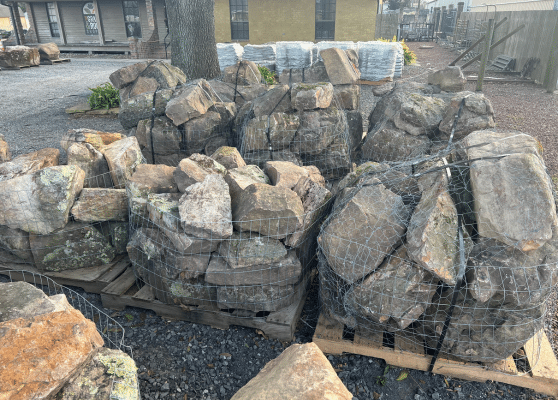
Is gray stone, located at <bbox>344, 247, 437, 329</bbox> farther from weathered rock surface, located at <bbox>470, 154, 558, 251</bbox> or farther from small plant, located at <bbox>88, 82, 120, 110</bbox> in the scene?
small plant, located at <bbox>88, 82, 120, 110</bbox>

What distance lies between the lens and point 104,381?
2.10 meters

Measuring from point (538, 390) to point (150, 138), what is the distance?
5088 millimetres

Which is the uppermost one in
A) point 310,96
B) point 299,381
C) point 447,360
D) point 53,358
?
point 310,96

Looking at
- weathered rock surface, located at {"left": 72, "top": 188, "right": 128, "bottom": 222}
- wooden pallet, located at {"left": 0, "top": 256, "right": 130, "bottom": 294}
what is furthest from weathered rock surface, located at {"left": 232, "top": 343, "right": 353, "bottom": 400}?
weathered rock surface, located at {"left": 72, "top": 188, "right": 128, "bottom": 222}

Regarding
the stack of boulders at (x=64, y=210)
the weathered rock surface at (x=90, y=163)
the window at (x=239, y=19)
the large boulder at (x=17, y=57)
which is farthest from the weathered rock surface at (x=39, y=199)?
the large boulder at (x=17, y=57)

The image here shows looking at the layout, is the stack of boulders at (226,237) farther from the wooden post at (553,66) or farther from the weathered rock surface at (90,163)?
Result: the wooden post at (553,66)

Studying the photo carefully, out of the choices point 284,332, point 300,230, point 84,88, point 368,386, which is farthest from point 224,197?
A: point 84,88

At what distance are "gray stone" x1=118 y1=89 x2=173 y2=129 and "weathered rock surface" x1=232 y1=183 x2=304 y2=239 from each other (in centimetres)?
299

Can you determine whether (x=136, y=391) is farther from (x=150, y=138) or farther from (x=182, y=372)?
(x=150, y=138)

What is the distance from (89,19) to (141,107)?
21.4 metres

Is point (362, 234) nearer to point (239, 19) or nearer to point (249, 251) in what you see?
point (249, 251)

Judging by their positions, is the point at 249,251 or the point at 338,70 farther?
the point at 338,70

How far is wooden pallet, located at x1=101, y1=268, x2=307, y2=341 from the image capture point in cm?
338

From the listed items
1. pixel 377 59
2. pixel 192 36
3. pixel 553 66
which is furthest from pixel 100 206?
pixel 553 66
